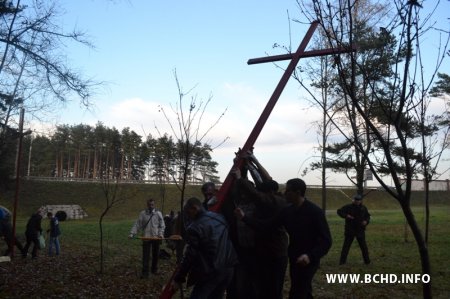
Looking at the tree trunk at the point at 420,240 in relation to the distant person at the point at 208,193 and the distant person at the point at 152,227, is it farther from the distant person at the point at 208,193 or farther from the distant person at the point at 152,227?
the distant person at the point at 152,227

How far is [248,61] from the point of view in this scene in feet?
20.5

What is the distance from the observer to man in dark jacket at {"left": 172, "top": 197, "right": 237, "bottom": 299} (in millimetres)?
4363

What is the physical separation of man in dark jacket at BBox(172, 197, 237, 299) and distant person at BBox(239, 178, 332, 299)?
61 cm

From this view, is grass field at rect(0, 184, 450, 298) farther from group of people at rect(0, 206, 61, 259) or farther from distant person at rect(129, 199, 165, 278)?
distant person at rect(129, 199, 165, 278)

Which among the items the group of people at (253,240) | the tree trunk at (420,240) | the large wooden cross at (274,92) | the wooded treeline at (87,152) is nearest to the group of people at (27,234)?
the group of people at (253,240)

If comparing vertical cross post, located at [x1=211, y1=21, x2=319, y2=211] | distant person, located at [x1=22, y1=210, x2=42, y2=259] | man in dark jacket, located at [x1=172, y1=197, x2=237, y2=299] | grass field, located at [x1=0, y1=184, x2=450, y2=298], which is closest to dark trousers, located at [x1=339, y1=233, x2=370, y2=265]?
grass field, located at [x1=0, y1=184, x2=450, y2=298]

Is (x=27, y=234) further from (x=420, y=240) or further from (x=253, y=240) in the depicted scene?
(x=420, y=240)

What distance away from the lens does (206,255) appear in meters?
4.38

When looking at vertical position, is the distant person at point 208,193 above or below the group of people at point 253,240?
above

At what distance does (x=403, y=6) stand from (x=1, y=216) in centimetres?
1206

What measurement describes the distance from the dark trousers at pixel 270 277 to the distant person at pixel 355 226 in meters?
6.40

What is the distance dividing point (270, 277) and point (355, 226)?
6719 millimetres

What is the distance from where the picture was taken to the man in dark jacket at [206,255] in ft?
14.3

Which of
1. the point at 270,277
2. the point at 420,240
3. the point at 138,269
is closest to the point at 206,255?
the point at 270,277
